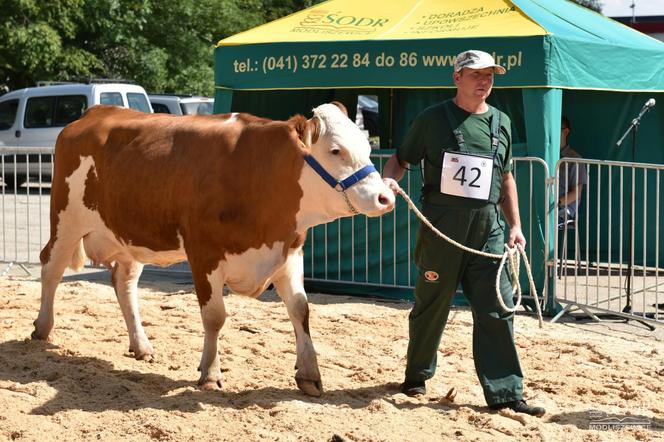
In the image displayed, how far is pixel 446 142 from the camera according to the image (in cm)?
645

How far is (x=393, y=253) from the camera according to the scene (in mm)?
10586

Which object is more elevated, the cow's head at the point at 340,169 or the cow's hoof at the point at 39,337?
the cow's head at the point at 340,169

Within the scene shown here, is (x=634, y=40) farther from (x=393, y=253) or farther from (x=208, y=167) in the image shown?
(x=208, y=167)

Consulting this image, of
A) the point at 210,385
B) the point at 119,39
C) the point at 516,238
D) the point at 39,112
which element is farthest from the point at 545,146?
the point at 119,39

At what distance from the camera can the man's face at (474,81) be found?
20.8 ft

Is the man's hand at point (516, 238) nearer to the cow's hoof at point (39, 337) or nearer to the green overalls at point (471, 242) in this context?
the green overalls at point (471, 242)

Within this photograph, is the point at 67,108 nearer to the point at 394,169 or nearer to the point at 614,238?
the point at 614,238

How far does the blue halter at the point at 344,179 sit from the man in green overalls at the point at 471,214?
0.18 metres

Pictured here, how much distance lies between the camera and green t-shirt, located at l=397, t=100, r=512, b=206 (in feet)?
21.1

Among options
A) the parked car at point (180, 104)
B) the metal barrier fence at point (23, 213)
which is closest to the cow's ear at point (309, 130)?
the metal barrier fence at point (23, 213)

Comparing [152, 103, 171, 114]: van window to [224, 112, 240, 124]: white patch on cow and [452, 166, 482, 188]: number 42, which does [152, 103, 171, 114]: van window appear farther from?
[452, 166, 482, 188]: number 42

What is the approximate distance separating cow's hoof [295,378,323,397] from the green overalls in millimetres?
724

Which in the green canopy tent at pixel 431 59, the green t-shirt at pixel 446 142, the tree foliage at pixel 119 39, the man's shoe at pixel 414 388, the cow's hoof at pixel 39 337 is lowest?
the man's shoe at pixel 414 388

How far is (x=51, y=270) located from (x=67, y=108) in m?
14.3
